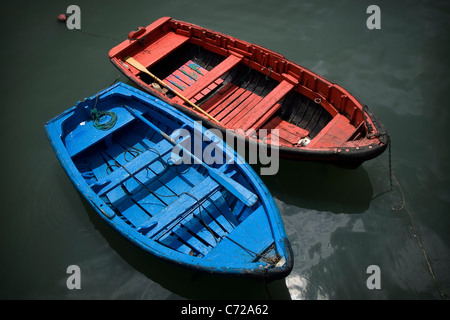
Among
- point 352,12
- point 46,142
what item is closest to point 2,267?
point 46,142

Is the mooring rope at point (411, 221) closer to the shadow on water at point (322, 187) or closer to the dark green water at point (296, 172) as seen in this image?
the dark green water at point (296, 172)

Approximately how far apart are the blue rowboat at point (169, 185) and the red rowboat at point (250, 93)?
0.68 metres

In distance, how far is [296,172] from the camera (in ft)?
29.1

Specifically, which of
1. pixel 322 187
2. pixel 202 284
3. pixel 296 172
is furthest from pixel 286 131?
pixel 202 284

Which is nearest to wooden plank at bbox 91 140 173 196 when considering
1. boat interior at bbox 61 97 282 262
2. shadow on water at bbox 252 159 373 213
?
boat interior at bbox 61 97 282 262

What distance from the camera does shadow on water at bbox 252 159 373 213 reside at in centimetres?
834

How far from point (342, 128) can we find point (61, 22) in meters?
10.4

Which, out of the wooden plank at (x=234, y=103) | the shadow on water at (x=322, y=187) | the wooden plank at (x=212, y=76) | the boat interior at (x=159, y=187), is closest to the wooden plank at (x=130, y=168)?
the boat interior at (x=159, y=187)

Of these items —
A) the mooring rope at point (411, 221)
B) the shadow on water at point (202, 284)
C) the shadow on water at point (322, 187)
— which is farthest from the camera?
the shadow on water at point (322, 187)

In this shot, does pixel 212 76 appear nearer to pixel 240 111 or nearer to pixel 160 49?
pixel 240 111

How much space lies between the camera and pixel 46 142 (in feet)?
32.5

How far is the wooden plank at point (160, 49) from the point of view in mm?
10117

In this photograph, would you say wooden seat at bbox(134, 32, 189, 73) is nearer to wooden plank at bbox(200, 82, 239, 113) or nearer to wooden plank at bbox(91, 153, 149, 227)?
wooden plank at bbox(200, 82, 239, 113)
